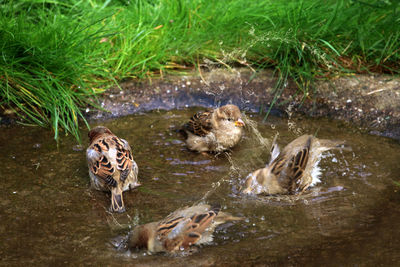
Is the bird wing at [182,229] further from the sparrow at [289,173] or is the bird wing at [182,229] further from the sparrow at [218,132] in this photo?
the sparrow at [218,132]

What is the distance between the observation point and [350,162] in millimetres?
5320

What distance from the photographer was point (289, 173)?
4.97 meters

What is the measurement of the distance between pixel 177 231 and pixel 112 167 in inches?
50.2

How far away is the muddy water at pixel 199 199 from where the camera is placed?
3908 mm

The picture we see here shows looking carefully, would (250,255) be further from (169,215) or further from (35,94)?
(35,94)

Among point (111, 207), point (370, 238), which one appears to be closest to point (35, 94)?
point (111, 207)

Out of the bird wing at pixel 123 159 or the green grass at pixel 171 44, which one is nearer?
the bird wing at pixel 123 159

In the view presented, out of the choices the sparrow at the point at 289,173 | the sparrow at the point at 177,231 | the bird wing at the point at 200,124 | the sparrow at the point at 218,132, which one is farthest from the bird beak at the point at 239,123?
the sparrow at the point at 177,231

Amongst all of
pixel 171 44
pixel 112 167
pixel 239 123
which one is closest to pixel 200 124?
pixel 239 123

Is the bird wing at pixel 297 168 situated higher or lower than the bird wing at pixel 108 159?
higher

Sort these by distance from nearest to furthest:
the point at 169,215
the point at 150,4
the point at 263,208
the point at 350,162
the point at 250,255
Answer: the point at 250,255 < the point at 169,215 < the point at 263,208 < the point at 350,162 < the point at 150,4

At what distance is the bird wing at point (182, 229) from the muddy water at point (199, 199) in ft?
0.37

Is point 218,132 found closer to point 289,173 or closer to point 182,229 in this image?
point 289,173

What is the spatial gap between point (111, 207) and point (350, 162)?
2.48 meters
